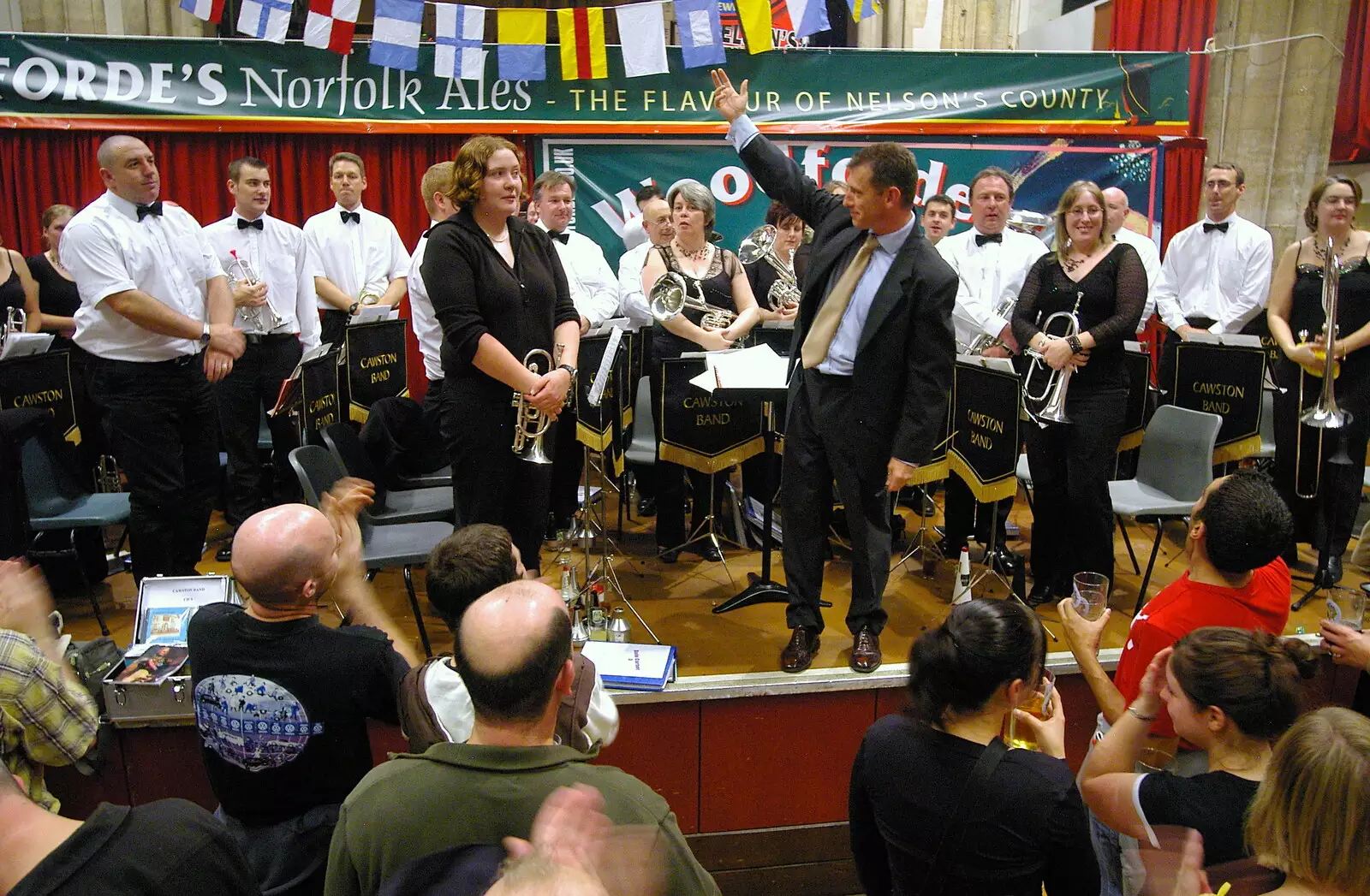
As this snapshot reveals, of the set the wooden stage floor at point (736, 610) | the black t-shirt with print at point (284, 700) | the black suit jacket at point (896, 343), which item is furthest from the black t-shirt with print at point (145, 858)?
the black suit jacket at point (896, 343)

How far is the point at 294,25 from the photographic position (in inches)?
353

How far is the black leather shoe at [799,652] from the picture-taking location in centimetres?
350

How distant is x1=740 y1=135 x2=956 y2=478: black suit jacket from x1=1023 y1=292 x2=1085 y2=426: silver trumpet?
991 millimetres

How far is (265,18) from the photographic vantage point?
22.5ft

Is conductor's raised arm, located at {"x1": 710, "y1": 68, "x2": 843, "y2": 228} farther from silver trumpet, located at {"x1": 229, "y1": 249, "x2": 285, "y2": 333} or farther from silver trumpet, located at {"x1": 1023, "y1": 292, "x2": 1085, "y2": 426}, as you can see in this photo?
silver trumpet, located at {"x1": 229, "y1": 249, "x2": 285, "y2": 333}

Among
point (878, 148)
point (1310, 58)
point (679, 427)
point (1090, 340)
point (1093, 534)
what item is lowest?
point (1093, 534)

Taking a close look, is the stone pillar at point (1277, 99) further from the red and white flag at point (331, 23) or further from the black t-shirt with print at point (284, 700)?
the black t-shirt with print at point (284, 700)

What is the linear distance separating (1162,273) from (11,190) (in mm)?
7826

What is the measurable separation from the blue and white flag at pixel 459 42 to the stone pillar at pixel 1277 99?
5776 mm

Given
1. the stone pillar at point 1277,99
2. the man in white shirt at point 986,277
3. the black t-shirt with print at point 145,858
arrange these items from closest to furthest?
1. the black t-shirt with print at point 145,858
2. the man in white shirt at point 986,277
3. the stone pillar at point 1277,99

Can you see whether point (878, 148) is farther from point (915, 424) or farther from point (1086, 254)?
point (1086, 254)

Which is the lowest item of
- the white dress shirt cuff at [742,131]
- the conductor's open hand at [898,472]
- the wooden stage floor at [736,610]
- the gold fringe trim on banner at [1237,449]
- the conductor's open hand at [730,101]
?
the wooden stage floor at [736,610]

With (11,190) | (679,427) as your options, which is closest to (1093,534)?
(679,427)

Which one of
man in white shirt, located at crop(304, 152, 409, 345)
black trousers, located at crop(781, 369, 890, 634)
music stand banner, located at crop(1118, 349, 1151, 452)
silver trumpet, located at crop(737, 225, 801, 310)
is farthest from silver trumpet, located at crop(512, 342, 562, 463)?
music stand banner, located at crop(1118, 349, 1151, 452)
